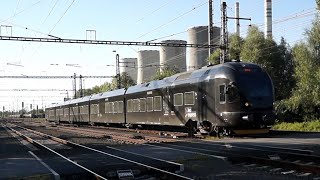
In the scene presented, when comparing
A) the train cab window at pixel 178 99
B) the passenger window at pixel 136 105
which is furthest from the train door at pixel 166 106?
the passenger window at pixel 136 105

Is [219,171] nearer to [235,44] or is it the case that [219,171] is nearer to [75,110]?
[235,44]

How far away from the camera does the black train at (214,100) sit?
20.5 m

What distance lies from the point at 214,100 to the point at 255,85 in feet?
6.75

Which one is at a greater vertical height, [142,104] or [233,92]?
[233,92]

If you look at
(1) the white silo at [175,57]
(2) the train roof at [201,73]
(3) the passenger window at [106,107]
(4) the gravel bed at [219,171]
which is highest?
(1) the white silo at [175,57]

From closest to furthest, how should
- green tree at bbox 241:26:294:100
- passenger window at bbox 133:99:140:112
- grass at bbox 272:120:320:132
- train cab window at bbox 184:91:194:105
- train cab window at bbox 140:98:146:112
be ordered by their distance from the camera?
train cab window at bbox 184:91:194:105, grass at bbox 272:120:320:132, train cab window at bbox 140:98:146:112, passenger window at bbox 133:99:140:112, green tree at bbox 241:26:294:100

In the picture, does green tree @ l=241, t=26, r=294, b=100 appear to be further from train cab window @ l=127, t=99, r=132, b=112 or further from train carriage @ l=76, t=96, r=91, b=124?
train cab window @ l=127, t=99, r=132, b=112

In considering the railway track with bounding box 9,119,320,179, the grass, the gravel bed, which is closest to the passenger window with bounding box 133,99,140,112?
the grass

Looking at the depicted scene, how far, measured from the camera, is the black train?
67.1 ft

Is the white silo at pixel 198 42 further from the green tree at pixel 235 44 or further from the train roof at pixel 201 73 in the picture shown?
the train roof at pixel 201 73

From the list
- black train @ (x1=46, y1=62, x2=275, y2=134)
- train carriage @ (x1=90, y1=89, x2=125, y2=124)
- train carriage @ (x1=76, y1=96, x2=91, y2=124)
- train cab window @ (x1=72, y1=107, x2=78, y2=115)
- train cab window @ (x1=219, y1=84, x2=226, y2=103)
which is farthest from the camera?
train cab window @ (x1=72, y1=107, x2=78, y2=115)

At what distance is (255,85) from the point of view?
2100cm

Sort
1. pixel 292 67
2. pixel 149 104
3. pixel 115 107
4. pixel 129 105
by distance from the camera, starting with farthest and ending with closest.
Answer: pixel 292 67 < pixel 115 107 < pixel 129 105 < pixel 149 104

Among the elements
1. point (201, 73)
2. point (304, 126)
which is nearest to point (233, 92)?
point (201, 73)
